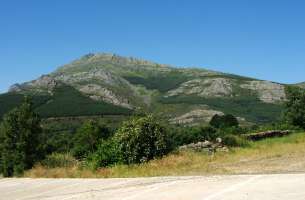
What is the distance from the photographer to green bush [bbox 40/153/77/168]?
25.5m

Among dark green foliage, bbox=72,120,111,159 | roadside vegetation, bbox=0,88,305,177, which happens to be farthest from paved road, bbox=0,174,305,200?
dark green foliage, bbox=72,120,111,159

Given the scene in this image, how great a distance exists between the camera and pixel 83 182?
18.1m

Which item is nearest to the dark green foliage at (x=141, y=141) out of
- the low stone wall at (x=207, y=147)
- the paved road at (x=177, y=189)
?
the low stone wall at (x=207, y=147)

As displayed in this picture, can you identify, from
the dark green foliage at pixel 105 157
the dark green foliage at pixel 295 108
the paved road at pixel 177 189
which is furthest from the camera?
the dark green foliage at pixel 295 108

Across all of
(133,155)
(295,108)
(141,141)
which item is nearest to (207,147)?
(141,141)

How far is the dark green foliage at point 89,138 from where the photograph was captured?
31302 mm

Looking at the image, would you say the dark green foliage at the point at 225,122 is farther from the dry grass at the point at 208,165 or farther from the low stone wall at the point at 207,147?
the dry grass at the point at 208,165

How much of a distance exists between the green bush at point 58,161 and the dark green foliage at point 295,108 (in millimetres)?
23124

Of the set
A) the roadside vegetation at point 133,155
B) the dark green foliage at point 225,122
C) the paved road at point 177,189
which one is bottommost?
the paved road at point 177,189

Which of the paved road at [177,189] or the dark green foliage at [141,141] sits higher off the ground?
the dark green foliage at [141,141]

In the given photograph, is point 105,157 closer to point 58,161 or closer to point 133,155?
point 133,155

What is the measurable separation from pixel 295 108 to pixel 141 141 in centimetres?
2479

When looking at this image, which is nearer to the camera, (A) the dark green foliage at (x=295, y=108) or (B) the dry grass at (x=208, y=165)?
(B) the dry grass at (x=208, y=165)

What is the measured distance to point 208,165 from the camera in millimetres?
20375
